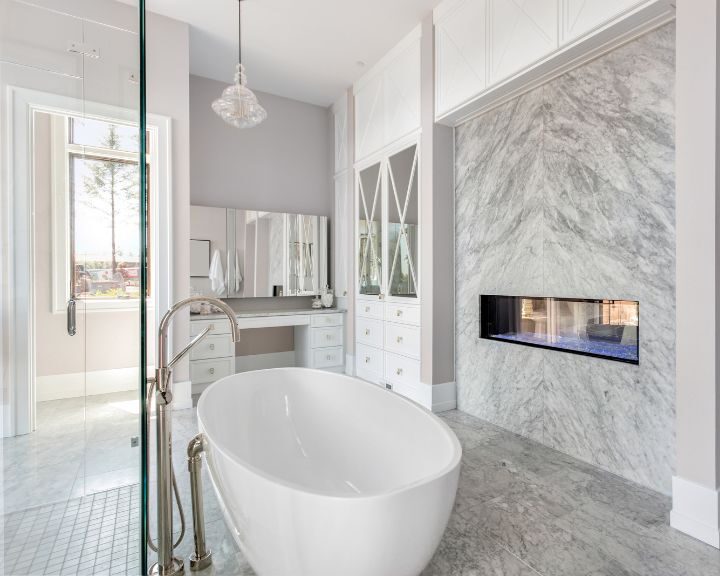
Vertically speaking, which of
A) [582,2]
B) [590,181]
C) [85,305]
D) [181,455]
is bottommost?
[181,455]

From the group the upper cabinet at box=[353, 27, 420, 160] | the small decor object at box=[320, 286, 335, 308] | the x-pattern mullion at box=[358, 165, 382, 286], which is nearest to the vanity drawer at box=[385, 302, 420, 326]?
the x-pattern mullion at box=[358, 165, 382, 286]

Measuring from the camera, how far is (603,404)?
2164 mm

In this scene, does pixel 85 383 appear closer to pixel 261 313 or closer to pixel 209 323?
pixel 209 323

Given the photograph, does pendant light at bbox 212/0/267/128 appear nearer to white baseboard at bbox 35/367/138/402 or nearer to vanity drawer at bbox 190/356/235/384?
vanity drawer at bbox 190/356/235/384

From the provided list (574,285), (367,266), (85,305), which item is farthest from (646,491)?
(367,266)

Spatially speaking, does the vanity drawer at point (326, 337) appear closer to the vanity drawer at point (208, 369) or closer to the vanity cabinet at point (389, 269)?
the vanity cabinet at point (389, 269)

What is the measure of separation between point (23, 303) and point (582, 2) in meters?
2.59

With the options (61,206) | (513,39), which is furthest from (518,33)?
(61,206)

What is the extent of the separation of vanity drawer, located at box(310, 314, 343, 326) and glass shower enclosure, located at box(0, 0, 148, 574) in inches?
131

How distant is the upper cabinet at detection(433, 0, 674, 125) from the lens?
6.33ft

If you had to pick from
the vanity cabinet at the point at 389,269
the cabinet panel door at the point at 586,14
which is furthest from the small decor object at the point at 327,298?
the cabinet panel door at the point at 586,14

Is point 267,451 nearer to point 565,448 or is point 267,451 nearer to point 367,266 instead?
point 565,448

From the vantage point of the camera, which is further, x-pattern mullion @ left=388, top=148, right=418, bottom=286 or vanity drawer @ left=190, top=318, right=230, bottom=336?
vanity drawer @ left=190, top=318, right=230, bottom=336

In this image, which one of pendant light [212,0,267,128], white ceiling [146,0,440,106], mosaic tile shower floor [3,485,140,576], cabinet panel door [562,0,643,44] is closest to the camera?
mosaic tile shower floor [3,485,140,576]
